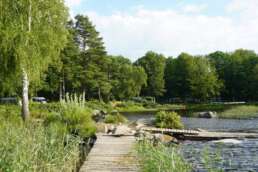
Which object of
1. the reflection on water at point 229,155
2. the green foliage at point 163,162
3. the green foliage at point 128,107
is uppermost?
the green foliage at point 128,107

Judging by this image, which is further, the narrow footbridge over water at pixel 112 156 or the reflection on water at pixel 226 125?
the reflection on water at pixel 226 125

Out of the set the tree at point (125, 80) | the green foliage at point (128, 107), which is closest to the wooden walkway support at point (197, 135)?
the green foliage at point (128, 107)

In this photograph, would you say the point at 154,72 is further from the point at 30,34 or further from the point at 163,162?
the point at 163,162

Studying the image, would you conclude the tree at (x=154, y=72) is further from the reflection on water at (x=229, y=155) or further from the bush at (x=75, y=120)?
the bush at (x=75, y=120)

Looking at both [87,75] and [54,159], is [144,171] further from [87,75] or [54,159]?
[87,75]

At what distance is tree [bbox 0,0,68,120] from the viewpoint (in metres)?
20.5

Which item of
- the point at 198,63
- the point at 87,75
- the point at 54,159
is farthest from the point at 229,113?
the point at 54,159

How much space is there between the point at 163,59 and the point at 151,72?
147 inches

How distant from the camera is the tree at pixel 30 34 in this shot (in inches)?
805

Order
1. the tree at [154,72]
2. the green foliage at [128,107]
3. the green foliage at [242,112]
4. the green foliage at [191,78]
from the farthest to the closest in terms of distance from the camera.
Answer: the tree at [154,72]
the green foliage at [191,78]
the green foliage at [128,107]
the green foliage at [242,112]

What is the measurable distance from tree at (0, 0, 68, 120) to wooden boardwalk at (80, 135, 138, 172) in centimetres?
680

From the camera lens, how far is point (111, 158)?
11695 mm

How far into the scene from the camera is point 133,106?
61875mm

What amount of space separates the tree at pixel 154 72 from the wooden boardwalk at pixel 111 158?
205ft
